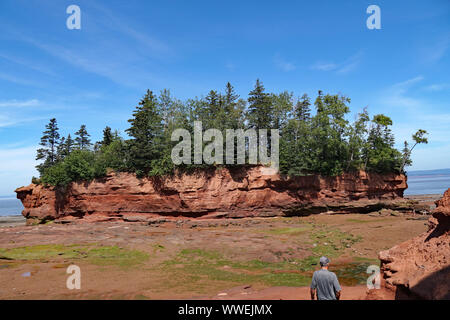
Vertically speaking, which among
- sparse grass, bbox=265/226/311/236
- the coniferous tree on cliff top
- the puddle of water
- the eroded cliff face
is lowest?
sparse grass, bbox=265/226/311/236

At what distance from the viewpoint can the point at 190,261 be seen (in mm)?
17828

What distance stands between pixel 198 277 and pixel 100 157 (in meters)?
30.7

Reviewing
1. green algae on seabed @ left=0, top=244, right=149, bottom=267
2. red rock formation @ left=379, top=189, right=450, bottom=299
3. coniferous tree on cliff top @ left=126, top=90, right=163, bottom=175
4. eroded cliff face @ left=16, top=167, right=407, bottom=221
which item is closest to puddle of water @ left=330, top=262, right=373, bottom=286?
red rock formation @ left=379, top=189, right=450, bottom=299

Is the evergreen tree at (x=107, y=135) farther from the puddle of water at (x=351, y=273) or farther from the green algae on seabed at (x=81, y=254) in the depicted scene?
the puddle of water at (x=351, y=273)

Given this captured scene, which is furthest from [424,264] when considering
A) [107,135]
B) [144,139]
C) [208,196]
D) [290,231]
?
[107,135]

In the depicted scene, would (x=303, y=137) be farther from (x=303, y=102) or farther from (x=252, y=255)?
(x=252, y=255)

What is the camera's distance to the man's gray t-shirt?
20.0 feet

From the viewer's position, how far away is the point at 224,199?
120ft

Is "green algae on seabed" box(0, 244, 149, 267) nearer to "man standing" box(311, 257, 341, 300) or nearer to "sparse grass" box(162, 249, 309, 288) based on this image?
"sparse grass" box(162, 249, 309, 288)

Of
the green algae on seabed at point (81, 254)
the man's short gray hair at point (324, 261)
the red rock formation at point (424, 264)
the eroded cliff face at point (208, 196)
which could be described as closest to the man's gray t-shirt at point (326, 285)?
the man's short gray hair at point (324, 261)

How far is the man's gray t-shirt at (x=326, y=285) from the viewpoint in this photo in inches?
240

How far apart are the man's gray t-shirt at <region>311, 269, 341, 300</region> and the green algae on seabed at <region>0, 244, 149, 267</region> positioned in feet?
46.8

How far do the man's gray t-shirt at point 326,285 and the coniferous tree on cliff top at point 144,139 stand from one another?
33706 mm

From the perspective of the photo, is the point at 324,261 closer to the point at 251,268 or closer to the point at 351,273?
the point at 351,273
